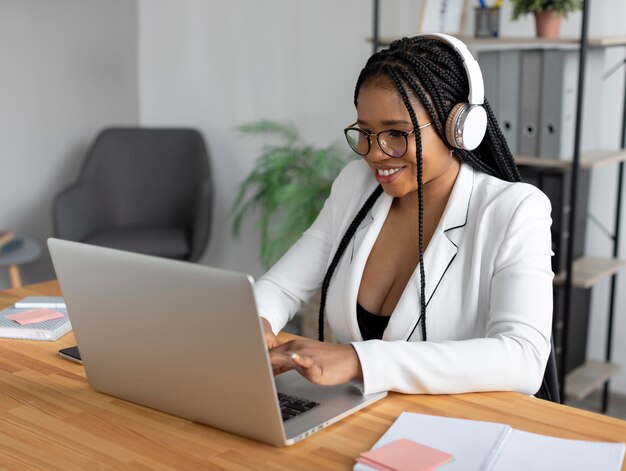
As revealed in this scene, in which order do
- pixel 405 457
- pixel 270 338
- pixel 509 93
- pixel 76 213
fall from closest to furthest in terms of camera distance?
1. pixel 405 457
2. pixel 270 338
3. pixel 509 93
4. pixel 76 213

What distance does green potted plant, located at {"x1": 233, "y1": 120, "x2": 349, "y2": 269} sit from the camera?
3.60 m

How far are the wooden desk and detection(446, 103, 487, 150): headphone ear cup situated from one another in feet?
1.66

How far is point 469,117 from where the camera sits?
167 centimetres

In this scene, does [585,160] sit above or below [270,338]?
above

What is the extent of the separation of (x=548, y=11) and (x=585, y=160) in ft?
1.68

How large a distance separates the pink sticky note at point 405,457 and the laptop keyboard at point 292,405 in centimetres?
18

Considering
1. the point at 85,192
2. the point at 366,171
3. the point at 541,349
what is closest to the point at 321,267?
the point at 366,171

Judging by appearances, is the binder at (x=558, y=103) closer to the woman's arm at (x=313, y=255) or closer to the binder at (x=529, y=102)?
the binder at (x=529, y=102)

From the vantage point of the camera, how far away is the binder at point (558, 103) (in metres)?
2.88

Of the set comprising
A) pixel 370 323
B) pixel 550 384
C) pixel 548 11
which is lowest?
pixel 550 384

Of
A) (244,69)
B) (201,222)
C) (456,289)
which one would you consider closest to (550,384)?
(456,289)

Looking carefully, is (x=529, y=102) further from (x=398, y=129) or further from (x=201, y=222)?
(x=201, y=222)

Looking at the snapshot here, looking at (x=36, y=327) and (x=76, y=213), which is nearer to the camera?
(x=36, y=327)

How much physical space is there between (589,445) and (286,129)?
290cm
